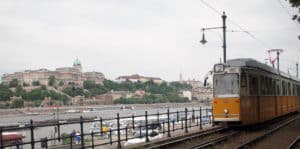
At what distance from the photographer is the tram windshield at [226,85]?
68.0ft

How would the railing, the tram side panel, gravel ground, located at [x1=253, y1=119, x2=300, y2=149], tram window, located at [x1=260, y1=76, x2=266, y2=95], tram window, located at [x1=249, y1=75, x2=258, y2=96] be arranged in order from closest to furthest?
the railing < gravel ground, located at [x1=253, y1=119, x2=300, y2=149] < the tram side panel < tram window, located at [x1=249, y1=75, x2=258, y2=96] < tram window, located at [x1=260, y1=76, x2=266, y2=95]

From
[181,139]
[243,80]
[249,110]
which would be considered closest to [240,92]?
[243,80]

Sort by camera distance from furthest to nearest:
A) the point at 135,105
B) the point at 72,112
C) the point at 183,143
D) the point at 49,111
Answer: the point at 135,105, the point at 72,112, the point at 49,111, the point at 183,143

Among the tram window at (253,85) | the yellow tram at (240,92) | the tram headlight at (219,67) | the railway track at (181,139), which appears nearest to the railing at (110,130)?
the railway track at (181,139)

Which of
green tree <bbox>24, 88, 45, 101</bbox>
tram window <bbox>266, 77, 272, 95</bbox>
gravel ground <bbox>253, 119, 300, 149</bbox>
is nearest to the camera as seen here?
gravel ground <bbox>253, 119, 300, 149</bbox>

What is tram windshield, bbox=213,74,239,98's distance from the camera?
68.0ft

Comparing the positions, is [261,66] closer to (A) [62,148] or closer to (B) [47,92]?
(A) [62,148]

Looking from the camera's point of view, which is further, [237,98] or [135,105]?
[135,105]

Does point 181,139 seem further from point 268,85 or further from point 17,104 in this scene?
point 17,104

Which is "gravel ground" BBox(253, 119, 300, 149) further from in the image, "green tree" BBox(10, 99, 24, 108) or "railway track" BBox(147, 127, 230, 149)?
"green tree" BBox(10, 99, 24, 108)

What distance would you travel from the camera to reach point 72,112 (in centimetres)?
14262

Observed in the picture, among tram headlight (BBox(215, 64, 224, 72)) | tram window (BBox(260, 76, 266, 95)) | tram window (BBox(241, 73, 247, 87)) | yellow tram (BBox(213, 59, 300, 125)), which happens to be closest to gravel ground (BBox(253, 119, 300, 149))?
yellow tram (BBox(213, 59, 300, 125))

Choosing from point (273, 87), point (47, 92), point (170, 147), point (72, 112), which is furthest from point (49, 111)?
point (170, 147)

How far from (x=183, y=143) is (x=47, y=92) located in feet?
521
